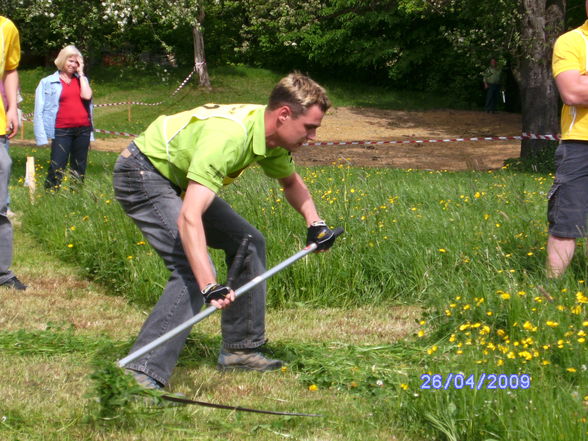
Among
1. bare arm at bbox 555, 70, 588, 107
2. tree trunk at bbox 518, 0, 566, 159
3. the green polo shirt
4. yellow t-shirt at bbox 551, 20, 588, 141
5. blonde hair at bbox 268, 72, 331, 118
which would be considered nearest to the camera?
the green polo shirt

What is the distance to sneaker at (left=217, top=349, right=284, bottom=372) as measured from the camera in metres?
4.79

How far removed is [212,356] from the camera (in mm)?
5066

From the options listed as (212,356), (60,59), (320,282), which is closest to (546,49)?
(60,59)

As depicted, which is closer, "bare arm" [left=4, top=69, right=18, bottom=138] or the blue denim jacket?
"bare arm" [left=4, top=69, right=18, bottom=138]

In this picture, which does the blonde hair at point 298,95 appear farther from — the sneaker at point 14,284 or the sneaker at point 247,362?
the sneaker at point 14,284

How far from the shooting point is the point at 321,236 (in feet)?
14.7

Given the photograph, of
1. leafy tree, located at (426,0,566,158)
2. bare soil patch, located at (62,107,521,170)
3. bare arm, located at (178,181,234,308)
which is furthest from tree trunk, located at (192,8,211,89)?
bare arm, located at (178,181,234,308)

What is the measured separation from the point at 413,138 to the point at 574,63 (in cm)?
1924

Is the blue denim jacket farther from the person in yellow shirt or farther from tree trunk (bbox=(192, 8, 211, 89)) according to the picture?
tree trunk (bbox=(192, 8, 211, 89))

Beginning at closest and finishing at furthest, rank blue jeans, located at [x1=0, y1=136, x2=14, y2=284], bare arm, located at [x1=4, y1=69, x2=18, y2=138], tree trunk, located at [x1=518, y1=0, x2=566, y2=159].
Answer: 1. blue jeans, located at [x1=0, y1=136, x2=14, y2=284]
2. bare arm, located at [x1=4, y1=69, x2=18, y2=138]
3. tree trunk, located at [x1=518, y1=0, x2=566, y2=159]

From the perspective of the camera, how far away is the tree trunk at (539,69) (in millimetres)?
15898

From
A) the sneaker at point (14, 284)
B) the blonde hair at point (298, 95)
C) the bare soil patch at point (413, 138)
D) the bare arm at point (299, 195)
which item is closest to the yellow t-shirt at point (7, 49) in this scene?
the sneaker at point (14, 284)

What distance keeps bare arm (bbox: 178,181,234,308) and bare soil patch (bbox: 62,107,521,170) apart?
498 inches

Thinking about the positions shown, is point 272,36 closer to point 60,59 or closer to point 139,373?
point 60,59
